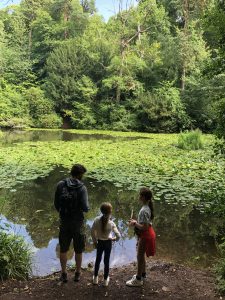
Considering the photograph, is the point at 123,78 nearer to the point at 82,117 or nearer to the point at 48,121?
the point at 82,117

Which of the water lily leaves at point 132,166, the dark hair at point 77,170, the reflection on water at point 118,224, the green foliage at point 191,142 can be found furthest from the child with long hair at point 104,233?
the green foliage at point 191,142

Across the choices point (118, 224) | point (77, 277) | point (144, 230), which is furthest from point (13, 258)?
point (118, 224)

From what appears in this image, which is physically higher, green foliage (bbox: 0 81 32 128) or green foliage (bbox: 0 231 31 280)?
green foliage (bbox: 0 81 32 128)

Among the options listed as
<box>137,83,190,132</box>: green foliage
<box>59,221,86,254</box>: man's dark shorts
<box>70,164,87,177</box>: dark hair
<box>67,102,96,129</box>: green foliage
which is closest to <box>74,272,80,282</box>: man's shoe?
<box>59,221,86,254</box>: man's dark shorts

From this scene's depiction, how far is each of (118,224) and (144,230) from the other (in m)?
3.27

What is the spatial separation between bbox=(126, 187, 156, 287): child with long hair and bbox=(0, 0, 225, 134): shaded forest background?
2374 centimetres

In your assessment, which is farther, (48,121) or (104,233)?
(48,121)

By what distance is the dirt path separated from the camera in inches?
158

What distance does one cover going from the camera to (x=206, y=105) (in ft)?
96.2

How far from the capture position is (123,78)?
31.3m

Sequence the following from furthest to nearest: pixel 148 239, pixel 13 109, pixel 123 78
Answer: pixel 123 78
pixel 13 109
pixel 148 239

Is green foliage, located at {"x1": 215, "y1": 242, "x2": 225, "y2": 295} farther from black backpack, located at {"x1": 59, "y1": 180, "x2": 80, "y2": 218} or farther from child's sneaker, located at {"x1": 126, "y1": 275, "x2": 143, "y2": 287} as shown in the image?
black backpack, located at {"x1": 59, "y1": 180, "x2": 80, "y2": 218}

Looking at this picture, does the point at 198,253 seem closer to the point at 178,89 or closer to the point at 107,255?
the point at 107,255

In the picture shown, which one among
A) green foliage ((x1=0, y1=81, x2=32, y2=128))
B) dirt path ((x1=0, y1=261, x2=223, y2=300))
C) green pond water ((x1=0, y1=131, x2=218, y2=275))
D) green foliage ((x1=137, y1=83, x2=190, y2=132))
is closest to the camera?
dirt path ((x1=0, y1=261, x2=223, y2=300))
